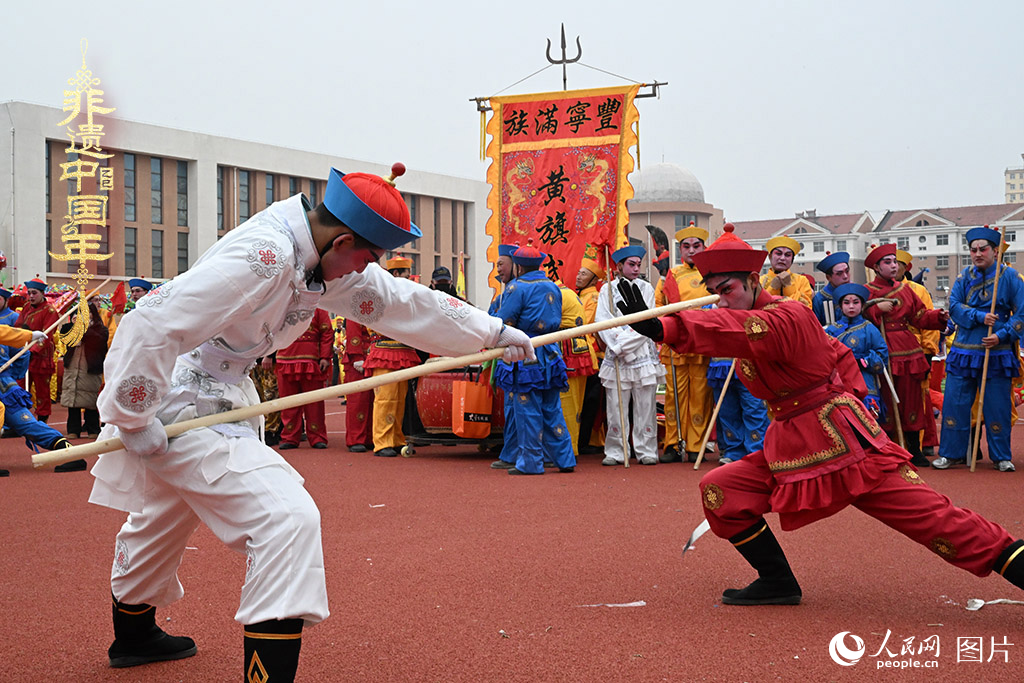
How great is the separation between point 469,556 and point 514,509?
1363 millimetres

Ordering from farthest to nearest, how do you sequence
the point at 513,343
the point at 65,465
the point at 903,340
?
1. the point at 903,340
2. the point at 65,465
3. the point at 513,343

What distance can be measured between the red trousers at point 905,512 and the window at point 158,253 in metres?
39.6

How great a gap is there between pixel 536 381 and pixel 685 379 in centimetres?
148

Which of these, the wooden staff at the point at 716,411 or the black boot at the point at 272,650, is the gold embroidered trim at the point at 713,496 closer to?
the black boot at the point at 272,650

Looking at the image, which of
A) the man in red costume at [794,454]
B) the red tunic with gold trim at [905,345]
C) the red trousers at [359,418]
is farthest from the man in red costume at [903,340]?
the red trousers at [359,418]

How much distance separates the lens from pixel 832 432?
3.83 metres

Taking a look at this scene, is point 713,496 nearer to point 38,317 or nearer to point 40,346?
point 38,317

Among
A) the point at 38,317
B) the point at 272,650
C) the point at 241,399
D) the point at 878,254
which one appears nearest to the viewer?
the point at 272,650

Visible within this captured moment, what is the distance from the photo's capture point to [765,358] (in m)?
3.80

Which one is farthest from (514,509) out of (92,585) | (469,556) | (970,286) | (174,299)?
(970,286)

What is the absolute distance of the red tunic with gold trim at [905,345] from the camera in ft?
28.1

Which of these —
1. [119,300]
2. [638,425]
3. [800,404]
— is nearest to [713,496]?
[800,404]

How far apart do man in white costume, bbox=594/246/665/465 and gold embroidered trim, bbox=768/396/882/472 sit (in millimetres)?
4667

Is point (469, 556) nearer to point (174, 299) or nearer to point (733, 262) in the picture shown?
point (733, 262)
